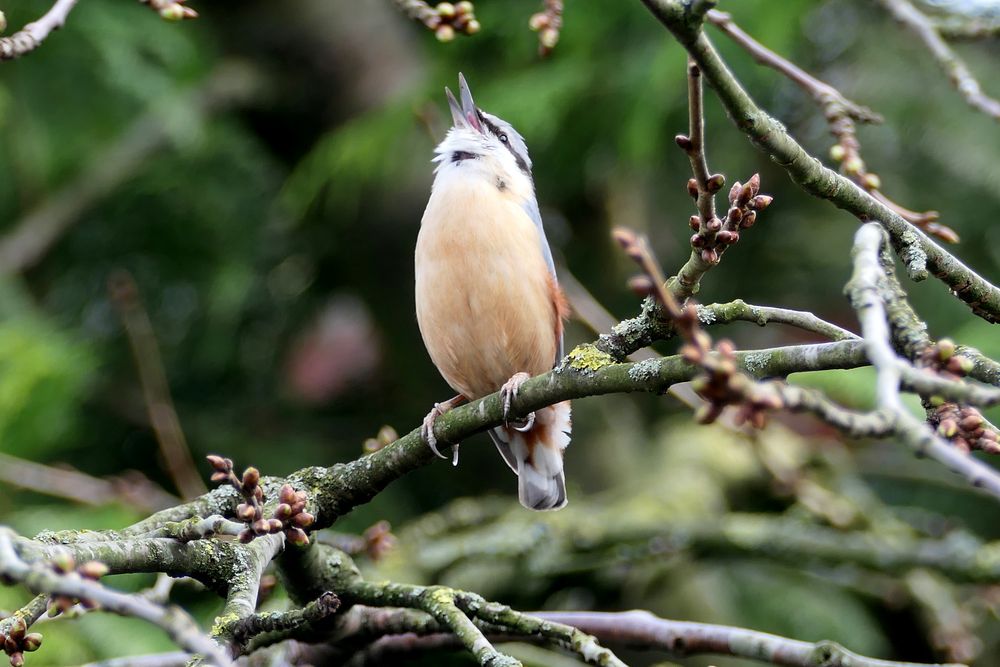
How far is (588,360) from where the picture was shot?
2355 mm

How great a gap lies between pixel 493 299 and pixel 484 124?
45.0 inches

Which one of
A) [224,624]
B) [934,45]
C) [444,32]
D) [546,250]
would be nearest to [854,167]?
[934,45]

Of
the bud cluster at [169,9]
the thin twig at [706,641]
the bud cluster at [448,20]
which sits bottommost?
the thin twig at [706,641]

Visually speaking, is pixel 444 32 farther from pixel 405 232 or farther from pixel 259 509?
pixel 405 232

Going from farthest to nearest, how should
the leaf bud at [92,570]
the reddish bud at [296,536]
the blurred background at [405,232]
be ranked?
the blurred background at [405,232]
the reddish bud at [296,536]
the leaf bud at [92,570]

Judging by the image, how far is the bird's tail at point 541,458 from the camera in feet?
14.2

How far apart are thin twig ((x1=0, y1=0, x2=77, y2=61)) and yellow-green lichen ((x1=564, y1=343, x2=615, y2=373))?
1.29m

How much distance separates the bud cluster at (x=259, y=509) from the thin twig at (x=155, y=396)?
2562 millimetres

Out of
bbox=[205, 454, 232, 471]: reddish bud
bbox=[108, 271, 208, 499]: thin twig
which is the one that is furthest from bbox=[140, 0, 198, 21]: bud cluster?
bbox=[108, 271, 208, 499]: thin twig

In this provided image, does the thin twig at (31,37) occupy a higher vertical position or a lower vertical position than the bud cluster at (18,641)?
higher

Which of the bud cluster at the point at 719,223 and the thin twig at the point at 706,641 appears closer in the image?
the bud cluster at the point at 719,223

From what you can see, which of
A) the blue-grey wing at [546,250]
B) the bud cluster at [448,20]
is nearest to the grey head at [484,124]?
the blue-grey wing at [546,250]

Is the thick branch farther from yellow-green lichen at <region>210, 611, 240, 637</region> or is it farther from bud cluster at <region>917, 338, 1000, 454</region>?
yellow-green lichen at <region>210, 611, 240, 637</region>

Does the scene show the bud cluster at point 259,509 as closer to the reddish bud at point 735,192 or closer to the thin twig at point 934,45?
the reddish bud at point 735,192
